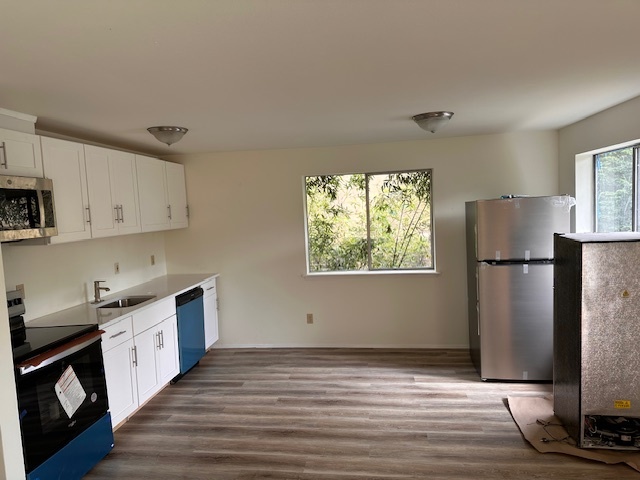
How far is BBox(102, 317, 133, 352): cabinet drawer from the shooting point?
9.24 ft

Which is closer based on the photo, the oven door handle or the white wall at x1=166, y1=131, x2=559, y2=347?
the oven door handle

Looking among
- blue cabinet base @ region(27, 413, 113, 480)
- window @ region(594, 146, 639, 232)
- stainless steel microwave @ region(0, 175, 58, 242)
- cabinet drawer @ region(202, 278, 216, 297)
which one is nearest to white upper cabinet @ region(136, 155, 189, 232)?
cabinet drawer @ region(202, 278, 216, 297)

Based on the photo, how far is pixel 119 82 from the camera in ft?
6.86

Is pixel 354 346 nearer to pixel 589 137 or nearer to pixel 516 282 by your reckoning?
pixel 516 282

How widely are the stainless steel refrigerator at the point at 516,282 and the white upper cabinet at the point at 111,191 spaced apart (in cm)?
304

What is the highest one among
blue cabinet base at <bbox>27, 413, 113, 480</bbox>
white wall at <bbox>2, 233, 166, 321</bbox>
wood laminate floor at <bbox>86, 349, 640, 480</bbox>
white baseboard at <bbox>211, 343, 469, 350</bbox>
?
white wall at <bbox>2, 233, 166, 321</bbox>

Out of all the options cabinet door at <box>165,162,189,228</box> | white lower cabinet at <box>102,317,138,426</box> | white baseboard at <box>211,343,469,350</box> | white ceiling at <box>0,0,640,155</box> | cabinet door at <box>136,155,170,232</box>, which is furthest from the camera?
white baseboard at <box>211,343,469,350</box>

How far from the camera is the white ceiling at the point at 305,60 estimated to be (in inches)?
56.5

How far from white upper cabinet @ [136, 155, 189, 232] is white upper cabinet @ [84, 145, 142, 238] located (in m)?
0.12

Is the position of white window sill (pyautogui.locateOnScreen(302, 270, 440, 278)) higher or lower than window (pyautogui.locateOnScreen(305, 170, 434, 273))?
lower

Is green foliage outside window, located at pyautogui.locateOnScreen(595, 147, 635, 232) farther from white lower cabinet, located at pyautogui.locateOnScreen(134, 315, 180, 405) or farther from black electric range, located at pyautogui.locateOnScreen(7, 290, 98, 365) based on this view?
black electric range, located at pyautogui.locateOnScreen(7, 290, 98, 365)

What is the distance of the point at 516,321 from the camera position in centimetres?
357

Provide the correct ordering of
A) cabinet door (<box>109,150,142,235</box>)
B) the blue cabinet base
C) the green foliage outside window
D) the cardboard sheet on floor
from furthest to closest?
cabinet door (<box>109,150,142,235</box>) → the green foliage outside window → the cardboard sheet on floor → the blue cabinet base

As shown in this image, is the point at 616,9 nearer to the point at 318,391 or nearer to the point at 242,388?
the point at 318,391
